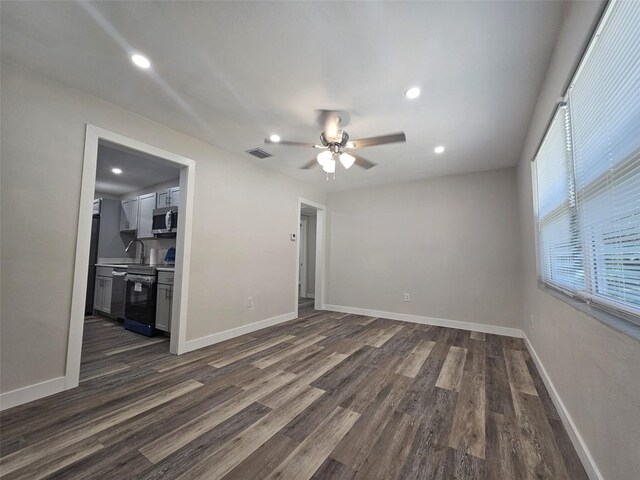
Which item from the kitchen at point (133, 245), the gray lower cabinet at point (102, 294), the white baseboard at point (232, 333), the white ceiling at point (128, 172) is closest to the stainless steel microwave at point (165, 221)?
the kitchen at point (133, 245)

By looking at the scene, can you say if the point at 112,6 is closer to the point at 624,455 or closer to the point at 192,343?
the point at 192,343

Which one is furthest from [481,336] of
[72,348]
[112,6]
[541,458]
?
[112,6]

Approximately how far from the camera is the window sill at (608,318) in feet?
3.12

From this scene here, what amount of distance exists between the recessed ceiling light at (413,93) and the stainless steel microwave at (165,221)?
3.58 metres

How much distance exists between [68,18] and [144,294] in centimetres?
302

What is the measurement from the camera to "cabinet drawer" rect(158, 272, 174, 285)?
10.7 ft

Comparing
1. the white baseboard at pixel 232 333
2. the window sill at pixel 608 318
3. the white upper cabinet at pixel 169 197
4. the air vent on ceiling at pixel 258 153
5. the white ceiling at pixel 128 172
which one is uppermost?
the air vent on ceiling at pixel 258 153

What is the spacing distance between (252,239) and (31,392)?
2.46m

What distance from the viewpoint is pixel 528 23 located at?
148 cm

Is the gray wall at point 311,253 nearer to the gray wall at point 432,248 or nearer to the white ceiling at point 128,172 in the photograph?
the gray wall at point 432,248

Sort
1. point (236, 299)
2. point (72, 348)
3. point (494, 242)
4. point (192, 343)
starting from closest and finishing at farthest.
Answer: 1. point (72, 348)
2. point (192, 343)
3. point (236, 299)
4. point (494, 242)

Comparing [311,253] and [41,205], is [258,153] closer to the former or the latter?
[41,205]

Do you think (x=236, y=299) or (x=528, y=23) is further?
(x=236, y=299)

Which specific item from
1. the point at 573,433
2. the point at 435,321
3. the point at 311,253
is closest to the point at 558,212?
the point at 573,433
